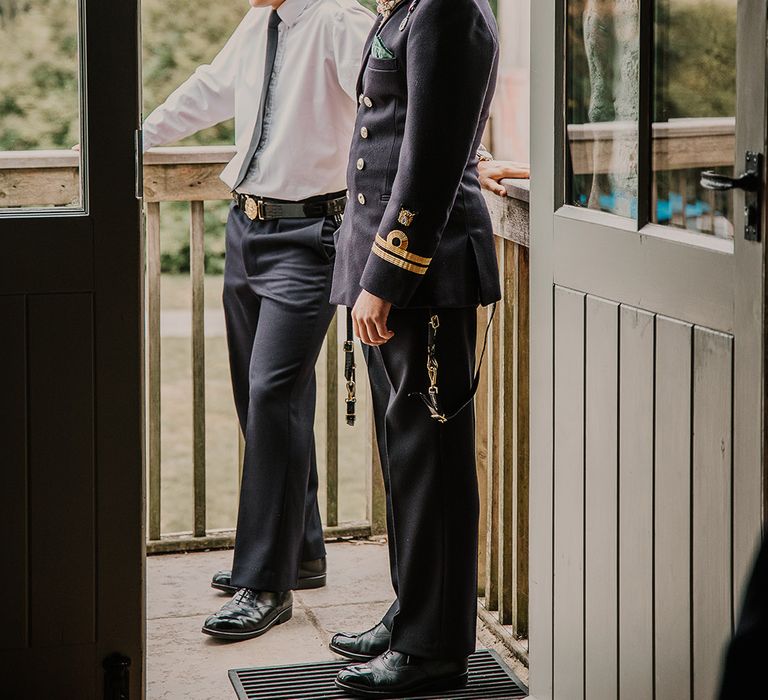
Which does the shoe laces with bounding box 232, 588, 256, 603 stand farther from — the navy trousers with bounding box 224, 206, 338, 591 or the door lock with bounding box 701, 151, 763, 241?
the door lock with bounding box 701, 151, 763, 241

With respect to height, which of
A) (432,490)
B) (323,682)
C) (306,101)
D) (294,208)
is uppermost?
(306,101)

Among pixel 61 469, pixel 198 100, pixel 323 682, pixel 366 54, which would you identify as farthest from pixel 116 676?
pixel 198 100

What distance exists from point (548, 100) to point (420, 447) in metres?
0.74

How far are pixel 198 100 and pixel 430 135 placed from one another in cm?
110

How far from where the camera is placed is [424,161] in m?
2.42

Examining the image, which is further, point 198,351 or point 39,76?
point 198,351

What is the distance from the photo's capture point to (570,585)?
242 cm

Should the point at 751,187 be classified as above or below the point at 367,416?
above

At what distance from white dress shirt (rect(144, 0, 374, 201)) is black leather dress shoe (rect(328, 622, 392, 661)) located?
103cm

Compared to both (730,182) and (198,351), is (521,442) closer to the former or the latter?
(198,351)

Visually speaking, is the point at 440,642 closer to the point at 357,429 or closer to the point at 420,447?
the point at 420,447

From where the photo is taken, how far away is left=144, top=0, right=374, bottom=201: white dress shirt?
3064mm

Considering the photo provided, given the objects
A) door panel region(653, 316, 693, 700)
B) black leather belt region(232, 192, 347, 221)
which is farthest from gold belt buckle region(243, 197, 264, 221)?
door panel region(653, 316, 693, 700)

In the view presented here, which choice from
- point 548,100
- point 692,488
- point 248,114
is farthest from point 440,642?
point 248,114
